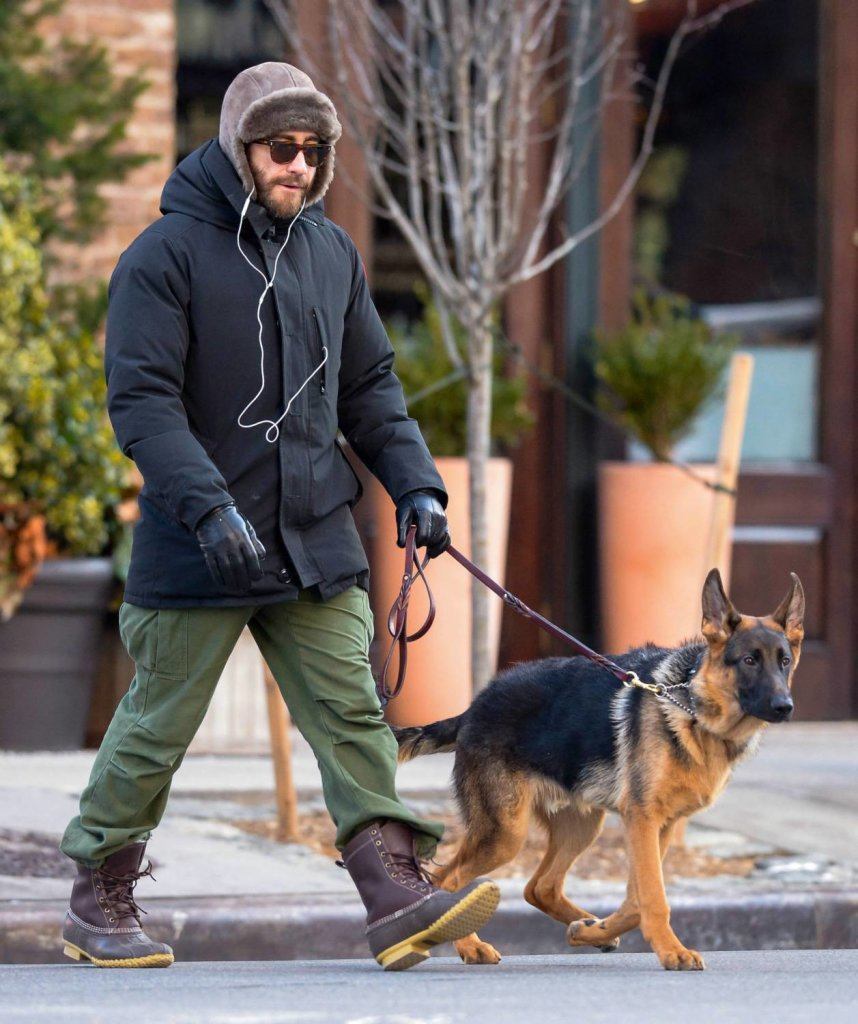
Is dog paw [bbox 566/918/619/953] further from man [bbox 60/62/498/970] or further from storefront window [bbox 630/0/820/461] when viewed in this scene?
storefront window [bbox 630/0/820/461]

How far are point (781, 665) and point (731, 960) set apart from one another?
0.79m

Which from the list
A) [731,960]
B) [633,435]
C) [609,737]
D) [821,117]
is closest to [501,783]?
[609,737]

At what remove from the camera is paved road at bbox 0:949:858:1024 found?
3.92 meters

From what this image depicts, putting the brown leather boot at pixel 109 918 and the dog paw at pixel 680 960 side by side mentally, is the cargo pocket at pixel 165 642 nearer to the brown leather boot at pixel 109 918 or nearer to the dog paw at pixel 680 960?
the brown leather boot at pixel 109 918

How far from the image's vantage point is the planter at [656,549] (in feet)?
28.9

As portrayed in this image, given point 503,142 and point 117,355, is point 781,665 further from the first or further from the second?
point 503,142

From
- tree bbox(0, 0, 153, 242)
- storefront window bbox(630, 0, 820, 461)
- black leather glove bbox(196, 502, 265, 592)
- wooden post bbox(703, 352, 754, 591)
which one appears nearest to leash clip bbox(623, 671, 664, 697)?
black leather glove bbox(196, 502, 265, 592)

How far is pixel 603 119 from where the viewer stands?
947cm

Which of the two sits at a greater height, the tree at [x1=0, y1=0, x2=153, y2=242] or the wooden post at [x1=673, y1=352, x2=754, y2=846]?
the tree at [x1=0, y1=0, x2=153, y2=242]

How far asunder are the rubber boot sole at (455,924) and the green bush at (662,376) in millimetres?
4674

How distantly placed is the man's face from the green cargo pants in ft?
3.03

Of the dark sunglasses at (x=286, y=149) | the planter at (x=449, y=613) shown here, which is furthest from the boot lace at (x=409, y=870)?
the planter at (x=449, y=613)

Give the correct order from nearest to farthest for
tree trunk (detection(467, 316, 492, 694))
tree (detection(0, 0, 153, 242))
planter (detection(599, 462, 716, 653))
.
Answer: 1. tree trunk (detection(467, 316, 492, 694))
2. tree (detection(0, 0, 153, 242))
3. planter (detection(599, 462, 716, 653))

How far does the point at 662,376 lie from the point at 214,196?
187 inches
